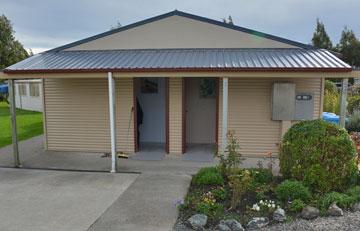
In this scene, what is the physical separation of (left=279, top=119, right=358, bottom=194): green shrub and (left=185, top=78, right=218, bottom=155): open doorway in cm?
378

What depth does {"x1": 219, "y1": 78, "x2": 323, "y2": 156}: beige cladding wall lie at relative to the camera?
8.32 metres

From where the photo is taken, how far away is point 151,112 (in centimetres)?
968

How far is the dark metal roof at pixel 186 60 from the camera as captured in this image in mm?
6754

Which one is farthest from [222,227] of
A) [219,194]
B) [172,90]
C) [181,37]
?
[181,37]

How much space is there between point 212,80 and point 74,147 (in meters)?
4.31

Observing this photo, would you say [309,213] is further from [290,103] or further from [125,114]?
[125,114]

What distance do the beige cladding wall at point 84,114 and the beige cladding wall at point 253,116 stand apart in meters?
2.61

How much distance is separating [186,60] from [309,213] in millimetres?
4284

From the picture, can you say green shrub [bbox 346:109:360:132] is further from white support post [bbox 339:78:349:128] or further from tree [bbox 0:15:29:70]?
tree [bbox 0:15:29:70]

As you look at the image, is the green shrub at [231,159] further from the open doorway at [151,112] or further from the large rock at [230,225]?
the open doorway at [151,112]

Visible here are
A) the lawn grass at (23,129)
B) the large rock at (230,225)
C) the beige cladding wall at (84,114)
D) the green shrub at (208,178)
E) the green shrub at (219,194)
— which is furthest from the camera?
the lawn grass at (23,129)

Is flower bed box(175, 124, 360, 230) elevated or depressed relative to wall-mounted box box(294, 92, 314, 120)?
depressed

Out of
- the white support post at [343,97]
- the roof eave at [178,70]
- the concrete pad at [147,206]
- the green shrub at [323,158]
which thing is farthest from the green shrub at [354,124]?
the concrete pad at [147,206]

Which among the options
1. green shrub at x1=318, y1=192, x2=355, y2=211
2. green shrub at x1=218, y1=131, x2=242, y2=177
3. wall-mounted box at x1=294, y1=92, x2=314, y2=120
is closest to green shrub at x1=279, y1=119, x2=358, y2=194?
green shrub at x1=318, y1=192, x2=355, y2=211
